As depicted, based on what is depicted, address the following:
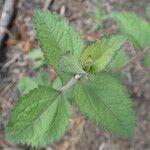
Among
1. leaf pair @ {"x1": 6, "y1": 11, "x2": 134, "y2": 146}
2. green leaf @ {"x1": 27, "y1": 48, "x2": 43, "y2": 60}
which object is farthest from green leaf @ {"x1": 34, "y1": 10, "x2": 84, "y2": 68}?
green leaf @ {"x1": 27, "y1": 48, "x2": 43, "y2": 60}

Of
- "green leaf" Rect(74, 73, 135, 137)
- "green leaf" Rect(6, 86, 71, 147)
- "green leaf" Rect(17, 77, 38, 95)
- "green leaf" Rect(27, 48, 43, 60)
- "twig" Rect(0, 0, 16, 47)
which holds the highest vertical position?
"twig" Rect(0, 0, 16, 47)

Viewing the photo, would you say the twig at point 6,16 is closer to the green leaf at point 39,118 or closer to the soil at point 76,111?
the soil at point 76,111

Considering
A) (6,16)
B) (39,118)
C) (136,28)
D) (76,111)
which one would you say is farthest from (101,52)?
(6,16)

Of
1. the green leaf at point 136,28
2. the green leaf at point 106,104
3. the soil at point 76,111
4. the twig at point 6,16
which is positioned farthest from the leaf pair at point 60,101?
the twig at point 6,16

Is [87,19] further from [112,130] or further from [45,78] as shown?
[112,130]

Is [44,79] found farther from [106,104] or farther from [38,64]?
[106,104]

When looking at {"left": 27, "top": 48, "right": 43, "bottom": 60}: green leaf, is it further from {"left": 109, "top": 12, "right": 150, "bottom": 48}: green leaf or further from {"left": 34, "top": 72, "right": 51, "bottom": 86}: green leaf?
{"left": 109, "top": 12, "right": 150, "bottom": 48}: green leaf

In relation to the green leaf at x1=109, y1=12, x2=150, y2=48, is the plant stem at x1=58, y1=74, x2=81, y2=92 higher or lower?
higher
